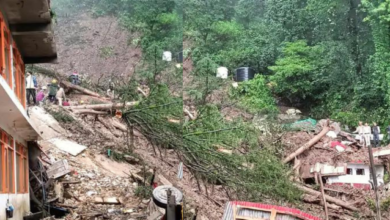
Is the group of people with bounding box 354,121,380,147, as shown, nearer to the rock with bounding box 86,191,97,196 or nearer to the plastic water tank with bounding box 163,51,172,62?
the rock with bounding box 86,191,97,196

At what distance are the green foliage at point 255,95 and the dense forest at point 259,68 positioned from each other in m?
0.02

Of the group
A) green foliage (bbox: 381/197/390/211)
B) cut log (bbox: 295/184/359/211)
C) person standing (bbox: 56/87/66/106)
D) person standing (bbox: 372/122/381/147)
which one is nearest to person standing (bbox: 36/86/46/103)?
person standing (bbox: 56/87/66/106)

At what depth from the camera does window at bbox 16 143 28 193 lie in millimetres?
4875

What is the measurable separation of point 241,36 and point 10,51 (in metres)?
7.12

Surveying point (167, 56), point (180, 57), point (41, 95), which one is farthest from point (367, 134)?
point (41, 95)

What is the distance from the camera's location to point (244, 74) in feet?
34.0

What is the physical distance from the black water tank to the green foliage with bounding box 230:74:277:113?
12cm

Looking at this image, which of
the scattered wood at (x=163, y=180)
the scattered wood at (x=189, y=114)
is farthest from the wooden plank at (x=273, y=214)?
the scattered wood at (x=189, y=114)

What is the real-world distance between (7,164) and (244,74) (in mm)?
7057

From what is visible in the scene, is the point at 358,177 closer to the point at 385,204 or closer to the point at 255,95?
the point at 385,204

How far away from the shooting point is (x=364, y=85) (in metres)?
8.48

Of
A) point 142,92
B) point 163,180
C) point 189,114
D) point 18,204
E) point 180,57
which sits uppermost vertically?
point 180,57

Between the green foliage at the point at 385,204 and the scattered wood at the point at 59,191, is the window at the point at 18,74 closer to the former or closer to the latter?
the scattered wood at the point at 59,191

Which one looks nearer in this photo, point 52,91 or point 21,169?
point 21,169
